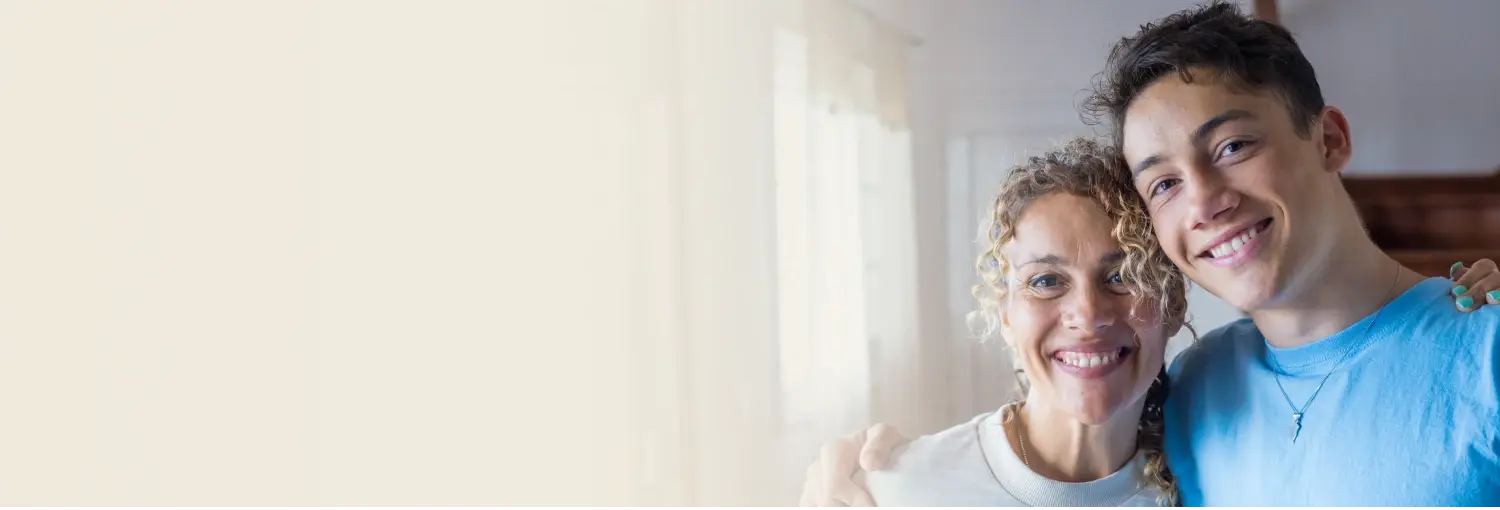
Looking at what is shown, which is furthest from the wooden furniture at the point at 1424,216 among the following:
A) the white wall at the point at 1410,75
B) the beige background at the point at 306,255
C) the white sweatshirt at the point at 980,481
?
the beige background at the point at 306,255

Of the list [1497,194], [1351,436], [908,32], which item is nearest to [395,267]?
[908,32]

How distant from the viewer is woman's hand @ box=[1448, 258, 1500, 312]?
541mm

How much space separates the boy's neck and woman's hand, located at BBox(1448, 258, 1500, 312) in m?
0.03

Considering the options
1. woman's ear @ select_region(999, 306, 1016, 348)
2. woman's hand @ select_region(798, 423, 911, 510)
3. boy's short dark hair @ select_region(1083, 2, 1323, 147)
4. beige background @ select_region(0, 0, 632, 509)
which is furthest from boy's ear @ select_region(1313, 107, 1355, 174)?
beige background @ select_region(0, 0, 632, 509)

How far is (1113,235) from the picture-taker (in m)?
0.60

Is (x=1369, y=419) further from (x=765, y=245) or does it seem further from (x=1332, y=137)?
(x=765, y=245)

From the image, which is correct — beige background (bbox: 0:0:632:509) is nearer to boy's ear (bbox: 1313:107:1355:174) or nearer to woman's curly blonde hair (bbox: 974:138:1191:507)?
woman's curly blonde hair (bbox: 974:138:1191:507)

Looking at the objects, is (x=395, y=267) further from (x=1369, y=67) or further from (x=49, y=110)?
(x=1369, y=67)

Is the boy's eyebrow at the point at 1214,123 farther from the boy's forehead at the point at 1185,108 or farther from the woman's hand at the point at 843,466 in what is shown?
the woman's hand at the point at 843,466

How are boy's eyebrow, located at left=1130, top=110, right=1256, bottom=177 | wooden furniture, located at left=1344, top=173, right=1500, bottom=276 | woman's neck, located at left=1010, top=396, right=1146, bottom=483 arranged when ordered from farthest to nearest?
1. wooden furniture, located at left=1344, top=173, right=1500, bottom=276
2. woman's neck, located at left=1010, top=396, right=1146, bottom=483
3. boy's eyebrow, located at left=1130, top=110, right=1256, bottom=177

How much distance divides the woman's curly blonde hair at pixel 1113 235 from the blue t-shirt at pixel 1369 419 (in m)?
0.03

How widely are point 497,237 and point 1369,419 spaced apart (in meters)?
0.51

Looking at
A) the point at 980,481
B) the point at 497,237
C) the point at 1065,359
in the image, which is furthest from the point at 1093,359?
the point at 497,237

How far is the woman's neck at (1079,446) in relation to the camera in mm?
653
